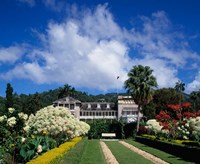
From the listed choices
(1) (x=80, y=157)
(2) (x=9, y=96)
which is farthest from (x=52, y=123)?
(2) (x=9, y=96)

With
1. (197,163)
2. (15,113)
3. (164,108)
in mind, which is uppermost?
(164,108)

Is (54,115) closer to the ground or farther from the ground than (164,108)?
closer to the ground

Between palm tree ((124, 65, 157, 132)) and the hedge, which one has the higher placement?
palm tree ((124, 65, 157, 132))

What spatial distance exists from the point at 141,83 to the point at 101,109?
43526 mm

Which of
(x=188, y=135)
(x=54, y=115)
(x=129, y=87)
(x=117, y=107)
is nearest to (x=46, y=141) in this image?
(x=54, y=115)

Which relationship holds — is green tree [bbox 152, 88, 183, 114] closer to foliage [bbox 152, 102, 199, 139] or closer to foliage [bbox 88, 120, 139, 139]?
foliage [bbox 88, 120, 139, 139]

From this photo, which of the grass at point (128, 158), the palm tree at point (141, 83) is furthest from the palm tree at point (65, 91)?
the grass at point (128, 158)

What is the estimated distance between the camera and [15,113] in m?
14.4

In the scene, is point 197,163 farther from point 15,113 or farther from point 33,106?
point 33,106

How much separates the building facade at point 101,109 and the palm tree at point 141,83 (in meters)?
36.1

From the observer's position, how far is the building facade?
296ft

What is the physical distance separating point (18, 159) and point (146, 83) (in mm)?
38394

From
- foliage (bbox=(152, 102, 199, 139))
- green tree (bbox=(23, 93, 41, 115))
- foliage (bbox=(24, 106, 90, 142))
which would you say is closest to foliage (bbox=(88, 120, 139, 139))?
green tree (bbox=(23, 93, 41, 115))

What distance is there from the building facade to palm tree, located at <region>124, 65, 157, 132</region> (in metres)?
36.1
